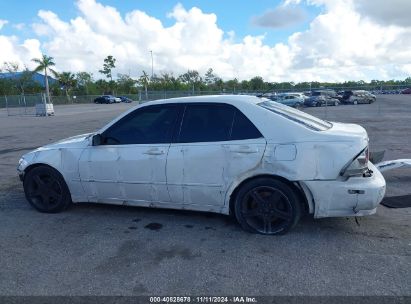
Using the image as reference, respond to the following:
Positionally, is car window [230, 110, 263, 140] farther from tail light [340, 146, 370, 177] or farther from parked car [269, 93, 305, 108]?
parked car [269, 93, 305, 108]

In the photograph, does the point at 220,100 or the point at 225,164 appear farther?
the point at 220,100

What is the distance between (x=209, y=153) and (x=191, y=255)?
1.13 meters

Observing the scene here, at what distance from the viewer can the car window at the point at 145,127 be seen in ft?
14.2

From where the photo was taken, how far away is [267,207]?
394 cm

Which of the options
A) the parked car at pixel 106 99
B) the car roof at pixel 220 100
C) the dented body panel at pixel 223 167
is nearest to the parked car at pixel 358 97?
the parked car at pixel 106 99

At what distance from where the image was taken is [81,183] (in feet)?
15.3

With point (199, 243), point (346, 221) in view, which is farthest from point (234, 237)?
point (346, 221)

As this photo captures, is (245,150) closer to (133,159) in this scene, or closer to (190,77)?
(133,159)

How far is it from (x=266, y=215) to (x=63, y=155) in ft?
9.00

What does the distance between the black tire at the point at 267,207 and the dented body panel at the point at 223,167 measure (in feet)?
0.35

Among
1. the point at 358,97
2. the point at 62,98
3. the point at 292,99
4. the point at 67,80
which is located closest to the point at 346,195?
the point at 292,99

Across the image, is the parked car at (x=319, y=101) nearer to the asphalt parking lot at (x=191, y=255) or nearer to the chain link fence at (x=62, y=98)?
the chain link fence at (x=62, y=98)

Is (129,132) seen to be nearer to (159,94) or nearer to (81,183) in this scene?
(81,183)

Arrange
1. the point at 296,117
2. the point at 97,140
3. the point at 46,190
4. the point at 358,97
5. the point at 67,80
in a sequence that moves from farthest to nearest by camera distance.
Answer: the point at 67,80 < the point at 358,97 < the point at 46,190 < the point at 97,140 < the point at 296,117
